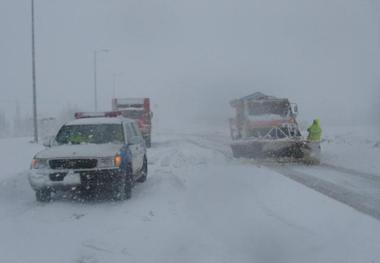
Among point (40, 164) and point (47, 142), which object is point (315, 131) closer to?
point (47, 142)

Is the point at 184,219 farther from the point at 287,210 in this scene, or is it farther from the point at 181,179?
the point at 181,179

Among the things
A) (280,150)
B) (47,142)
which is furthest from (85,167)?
(280,150)

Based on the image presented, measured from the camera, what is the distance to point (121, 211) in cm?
786

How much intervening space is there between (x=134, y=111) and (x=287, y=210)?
1914 centimetres

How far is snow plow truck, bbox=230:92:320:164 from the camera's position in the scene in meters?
16.0

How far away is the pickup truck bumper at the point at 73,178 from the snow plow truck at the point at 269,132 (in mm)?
8869

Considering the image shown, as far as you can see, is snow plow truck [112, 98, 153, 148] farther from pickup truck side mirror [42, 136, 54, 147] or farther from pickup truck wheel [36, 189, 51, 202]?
pickup truck wheel [36, 189, 51, 202]

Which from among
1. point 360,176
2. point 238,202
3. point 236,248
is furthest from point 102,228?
point 360,176

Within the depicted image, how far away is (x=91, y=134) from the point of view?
962cm

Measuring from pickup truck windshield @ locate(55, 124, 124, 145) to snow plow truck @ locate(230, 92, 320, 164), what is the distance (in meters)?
7.71

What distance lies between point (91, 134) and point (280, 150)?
28.3ft

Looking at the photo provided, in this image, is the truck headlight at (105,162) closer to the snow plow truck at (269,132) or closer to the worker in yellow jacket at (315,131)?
the snow plow truck at (269,132)

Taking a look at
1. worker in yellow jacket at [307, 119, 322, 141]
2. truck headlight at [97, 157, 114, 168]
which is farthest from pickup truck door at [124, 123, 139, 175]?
worker in yellow jacket at [307, 119, 322, 141]

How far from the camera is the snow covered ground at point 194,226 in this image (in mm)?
5379
